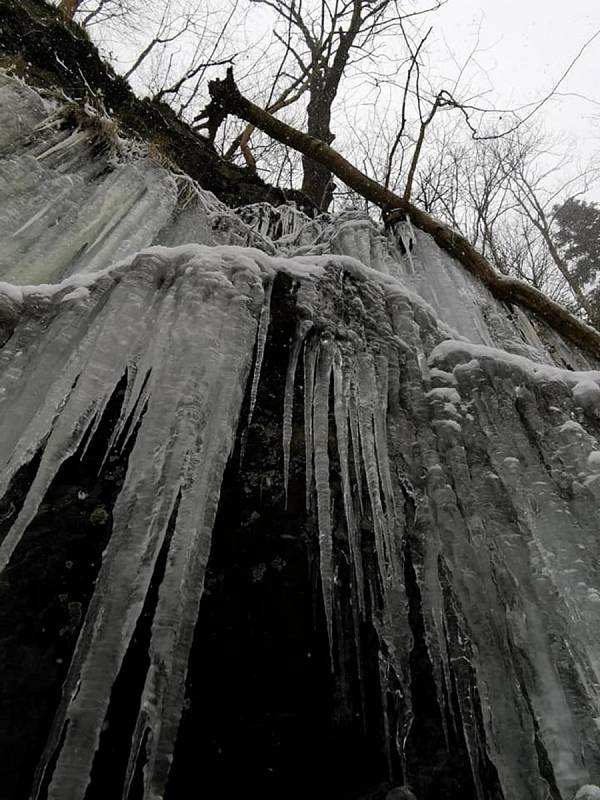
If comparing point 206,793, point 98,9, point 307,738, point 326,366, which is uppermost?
point 98,9

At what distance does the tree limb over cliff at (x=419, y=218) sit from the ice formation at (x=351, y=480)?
63.8 inches

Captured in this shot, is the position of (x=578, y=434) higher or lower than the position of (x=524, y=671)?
higher

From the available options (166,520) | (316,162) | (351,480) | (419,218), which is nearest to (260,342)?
(351,480)

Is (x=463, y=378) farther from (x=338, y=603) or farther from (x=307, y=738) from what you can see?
(x=307, y=738)

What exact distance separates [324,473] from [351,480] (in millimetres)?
220

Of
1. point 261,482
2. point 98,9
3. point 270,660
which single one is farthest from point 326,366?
point 98,9

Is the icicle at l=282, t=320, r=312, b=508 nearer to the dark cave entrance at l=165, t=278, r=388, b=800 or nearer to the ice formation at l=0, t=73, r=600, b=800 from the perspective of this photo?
the ice formation at l=0, t=73, r=600, b=800

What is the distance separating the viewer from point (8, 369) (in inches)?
60.1

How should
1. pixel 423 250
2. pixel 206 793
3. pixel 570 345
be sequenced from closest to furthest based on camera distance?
pixel 206 793
pixel 570 345
pixel 423 250

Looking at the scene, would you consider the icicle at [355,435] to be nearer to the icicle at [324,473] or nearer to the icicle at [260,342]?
the icicle at [324,473]

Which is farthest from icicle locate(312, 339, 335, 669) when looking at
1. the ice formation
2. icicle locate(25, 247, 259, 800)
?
icicle locate(25, 247, 259, 800)

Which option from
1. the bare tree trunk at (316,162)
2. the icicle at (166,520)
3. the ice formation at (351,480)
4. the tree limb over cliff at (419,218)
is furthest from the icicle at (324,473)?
the bare tree trunk at (316,162)

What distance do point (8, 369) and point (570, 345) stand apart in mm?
3110

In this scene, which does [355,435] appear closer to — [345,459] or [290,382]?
[345,459]
